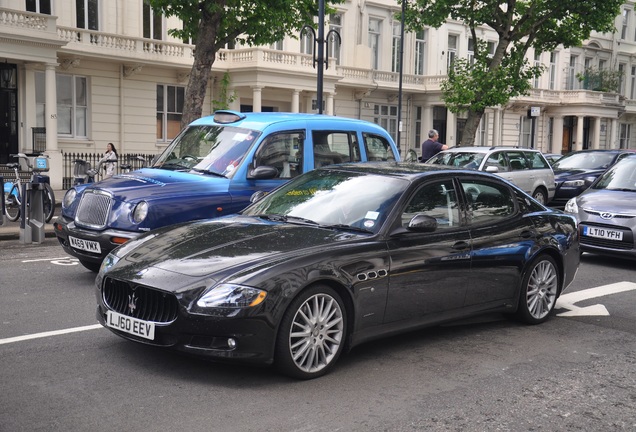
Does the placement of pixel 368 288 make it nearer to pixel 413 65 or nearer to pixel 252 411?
pixel 252 411

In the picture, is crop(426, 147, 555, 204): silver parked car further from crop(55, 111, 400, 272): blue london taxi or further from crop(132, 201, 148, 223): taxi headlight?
crop(132, 201, 148, 223): taxi headlight

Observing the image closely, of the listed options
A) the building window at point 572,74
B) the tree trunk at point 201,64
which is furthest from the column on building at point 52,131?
the building window at point 572,74

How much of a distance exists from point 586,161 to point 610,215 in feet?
38.0

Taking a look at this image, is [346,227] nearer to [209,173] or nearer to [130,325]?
[130,325]

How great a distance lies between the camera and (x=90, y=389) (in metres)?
5.01

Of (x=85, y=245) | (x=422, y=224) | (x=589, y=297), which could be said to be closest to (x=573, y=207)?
(x=589, y=297)

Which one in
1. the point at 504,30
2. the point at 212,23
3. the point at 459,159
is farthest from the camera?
the point at 504,30

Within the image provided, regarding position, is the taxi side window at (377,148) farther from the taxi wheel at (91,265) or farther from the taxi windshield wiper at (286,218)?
the taxi windshield wiper at (286,218)

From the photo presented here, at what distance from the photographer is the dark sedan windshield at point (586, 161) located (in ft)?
70.0

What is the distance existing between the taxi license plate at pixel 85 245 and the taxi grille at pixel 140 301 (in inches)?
106

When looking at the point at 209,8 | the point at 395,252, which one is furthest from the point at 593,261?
the point at 209,8

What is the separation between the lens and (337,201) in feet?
20.9

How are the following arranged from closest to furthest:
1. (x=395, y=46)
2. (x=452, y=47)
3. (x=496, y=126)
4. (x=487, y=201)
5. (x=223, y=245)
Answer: (x=223, y=245) < (x=487, y=201) < (x=395, y=46) < (x=452, y=47) < (x=496, y=126)

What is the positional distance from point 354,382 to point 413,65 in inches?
1504
